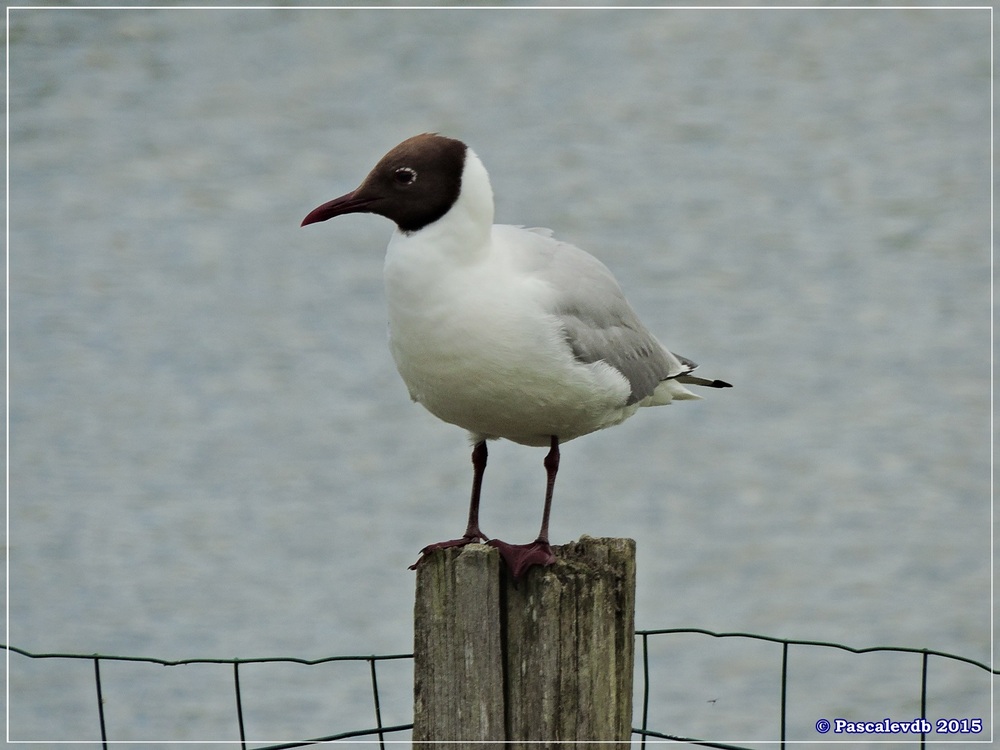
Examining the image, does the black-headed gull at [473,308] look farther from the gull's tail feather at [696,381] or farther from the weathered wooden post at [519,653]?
the gull's tail feather at [696,381]

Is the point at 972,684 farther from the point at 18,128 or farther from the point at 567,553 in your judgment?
the point at 18,128

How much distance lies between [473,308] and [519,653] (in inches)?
32.9

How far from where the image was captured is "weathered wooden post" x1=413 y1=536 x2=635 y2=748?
2756 millimetres

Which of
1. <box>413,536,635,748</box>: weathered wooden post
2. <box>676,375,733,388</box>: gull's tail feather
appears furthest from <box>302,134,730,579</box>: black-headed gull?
<box>676,375,733,388</box>: gull's tail feather

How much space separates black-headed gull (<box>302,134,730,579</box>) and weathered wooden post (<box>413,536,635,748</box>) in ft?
1.06

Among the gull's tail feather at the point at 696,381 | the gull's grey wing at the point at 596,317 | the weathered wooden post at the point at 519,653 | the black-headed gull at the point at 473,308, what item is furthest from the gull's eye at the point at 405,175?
the gull's tail feather at the point at 696,381

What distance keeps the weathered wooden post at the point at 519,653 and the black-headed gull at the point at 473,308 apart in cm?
32

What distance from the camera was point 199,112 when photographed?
12633 millimetres

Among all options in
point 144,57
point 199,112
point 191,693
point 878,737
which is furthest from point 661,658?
point 144,57

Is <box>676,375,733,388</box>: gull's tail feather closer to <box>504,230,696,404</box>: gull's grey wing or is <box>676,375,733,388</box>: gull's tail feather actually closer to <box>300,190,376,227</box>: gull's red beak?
<box>504,230,696,404</box>: gull's grey wing

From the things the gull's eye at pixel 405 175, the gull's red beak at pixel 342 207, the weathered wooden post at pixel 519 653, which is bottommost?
the weathered wooden post at pixel 519 653

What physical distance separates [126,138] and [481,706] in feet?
34.5

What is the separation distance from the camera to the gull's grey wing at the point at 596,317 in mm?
3504

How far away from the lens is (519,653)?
279cm
